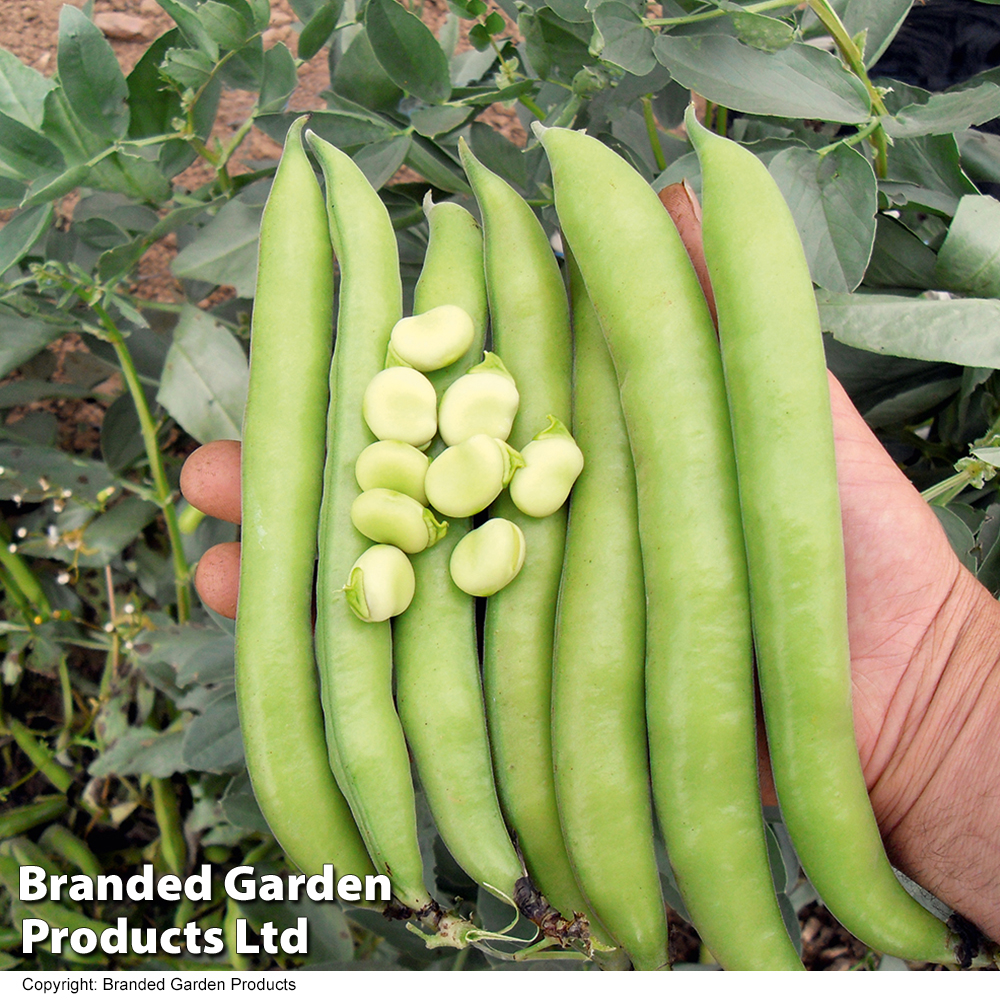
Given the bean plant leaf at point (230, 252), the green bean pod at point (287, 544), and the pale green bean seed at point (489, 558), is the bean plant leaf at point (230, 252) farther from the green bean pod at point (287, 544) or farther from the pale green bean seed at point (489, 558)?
the pale green bean seed at point (489, 558)

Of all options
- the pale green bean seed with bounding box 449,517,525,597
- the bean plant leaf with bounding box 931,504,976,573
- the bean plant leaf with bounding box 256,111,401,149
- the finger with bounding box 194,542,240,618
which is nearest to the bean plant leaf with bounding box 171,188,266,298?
the bean plant leaf with bounding box 256,111,401,149

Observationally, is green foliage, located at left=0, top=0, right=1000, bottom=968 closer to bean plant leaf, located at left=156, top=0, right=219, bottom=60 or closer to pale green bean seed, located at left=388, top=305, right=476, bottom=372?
bean plant leaf, located at left=156, top=0, right=219, bottom=60

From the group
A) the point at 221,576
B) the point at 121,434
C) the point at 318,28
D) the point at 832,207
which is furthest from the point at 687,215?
the point at 121,434

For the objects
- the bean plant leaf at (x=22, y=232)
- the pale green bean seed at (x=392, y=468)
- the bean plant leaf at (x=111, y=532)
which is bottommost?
the bean plant leaf at (x=111, y=532)

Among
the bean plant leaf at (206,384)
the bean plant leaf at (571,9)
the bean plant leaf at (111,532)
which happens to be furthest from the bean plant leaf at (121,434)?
the bean plant leaf at (571,9)

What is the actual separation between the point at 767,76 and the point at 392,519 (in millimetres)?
825

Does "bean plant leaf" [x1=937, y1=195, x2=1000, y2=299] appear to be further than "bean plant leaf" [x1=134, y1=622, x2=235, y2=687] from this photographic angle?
No

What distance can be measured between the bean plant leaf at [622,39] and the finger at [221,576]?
1.00 meters

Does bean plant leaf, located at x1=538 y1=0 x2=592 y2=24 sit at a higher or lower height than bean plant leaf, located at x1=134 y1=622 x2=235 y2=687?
higher

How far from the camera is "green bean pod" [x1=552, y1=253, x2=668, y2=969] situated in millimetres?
1020

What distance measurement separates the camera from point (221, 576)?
1504mm

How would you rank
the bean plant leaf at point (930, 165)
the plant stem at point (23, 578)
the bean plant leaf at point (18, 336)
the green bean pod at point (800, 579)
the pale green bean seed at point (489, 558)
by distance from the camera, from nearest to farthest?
the green bean pod at point (800, 579), the pale green bean seed at point (489, 558), the bean plant leaf at point (930, 165), the bean plant leaf at point (18, 336), the plant stem at point (23, 578)

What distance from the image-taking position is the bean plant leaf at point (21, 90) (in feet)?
4.32

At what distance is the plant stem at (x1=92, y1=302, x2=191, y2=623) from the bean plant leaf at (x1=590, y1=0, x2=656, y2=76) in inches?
37.4
